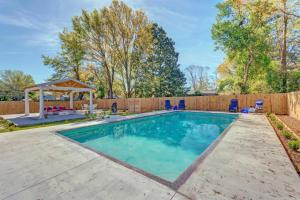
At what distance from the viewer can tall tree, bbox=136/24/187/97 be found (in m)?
21.8

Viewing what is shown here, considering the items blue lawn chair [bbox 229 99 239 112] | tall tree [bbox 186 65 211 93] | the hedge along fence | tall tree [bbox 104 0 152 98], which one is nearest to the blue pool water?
the hedge along fence

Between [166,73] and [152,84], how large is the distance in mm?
2870

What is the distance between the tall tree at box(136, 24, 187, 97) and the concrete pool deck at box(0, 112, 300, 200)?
1860cm

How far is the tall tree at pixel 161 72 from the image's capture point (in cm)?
2183

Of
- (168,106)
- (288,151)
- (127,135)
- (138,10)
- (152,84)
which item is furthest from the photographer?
(152,84)

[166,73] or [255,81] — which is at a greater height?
[166,73]

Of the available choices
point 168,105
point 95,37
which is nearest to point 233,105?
point 168,105

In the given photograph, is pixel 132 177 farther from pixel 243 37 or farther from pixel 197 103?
pixel 243 37

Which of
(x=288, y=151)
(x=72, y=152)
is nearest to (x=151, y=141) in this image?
(x=72, y=152)

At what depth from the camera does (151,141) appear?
229 inches

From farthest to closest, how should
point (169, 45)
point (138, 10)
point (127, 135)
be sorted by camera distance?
point (169, 45) → point (138, 10) → point (127, 135)

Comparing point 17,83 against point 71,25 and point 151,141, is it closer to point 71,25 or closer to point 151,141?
point 71,25

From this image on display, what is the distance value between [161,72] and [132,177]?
821 inches

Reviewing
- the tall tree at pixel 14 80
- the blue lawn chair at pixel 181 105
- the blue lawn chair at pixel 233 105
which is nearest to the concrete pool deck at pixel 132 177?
the blue lawn chair at pixel 233 105
